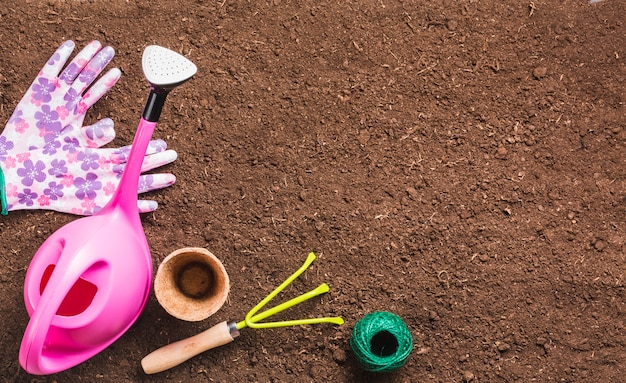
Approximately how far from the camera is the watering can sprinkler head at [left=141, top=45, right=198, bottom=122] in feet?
3.26

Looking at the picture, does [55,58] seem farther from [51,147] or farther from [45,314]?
[45,314]

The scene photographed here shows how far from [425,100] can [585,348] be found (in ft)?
1.90

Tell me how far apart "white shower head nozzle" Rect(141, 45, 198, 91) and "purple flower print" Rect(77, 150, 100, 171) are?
12.0 inches

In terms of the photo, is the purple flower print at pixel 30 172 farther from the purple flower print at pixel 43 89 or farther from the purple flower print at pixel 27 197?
the purple flower print at pixel 43 89

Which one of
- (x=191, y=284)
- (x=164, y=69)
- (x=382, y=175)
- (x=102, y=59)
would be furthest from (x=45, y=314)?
(x=382, y=175)

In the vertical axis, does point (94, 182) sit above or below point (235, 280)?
above

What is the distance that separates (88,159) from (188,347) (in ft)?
1.34

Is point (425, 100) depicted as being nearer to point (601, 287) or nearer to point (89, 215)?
point (601, 287)

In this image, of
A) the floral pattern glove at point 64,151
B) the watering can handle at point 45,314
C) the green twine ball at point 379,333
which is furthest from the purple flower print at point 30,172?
the green twine ball at point 379,333

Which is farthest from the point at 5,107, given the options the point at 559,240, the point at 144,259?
the point at 559,240

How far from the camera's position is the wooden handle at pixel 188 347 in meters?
1.19

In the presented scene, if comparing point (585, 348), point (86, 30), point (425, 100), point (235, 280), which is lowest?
point (585, 348)

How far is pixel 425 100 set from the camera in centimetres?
127

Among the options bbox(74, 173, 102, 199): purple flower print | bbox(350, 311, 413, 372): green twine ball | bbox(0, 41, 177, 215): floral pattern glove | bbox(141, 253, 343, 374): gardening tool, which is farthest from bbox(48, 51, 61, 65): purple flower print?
bbox(350, 311, 413, 372): green twine ball
